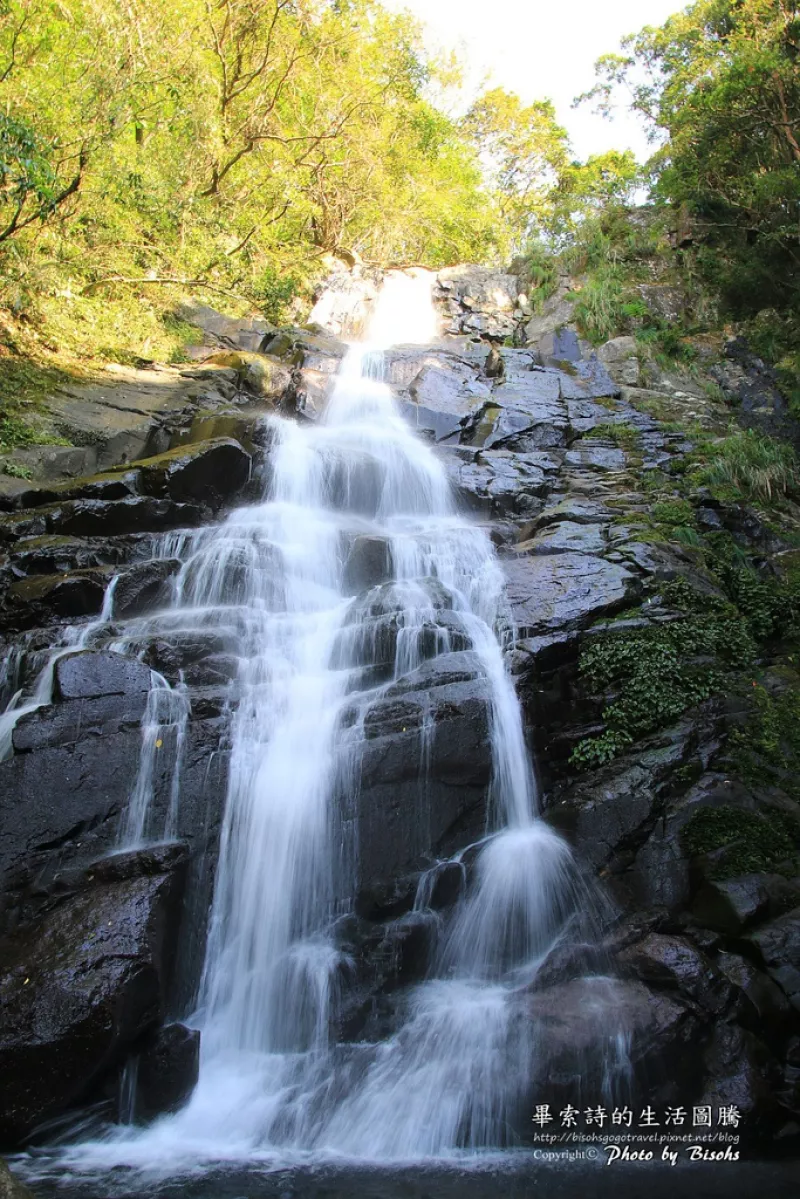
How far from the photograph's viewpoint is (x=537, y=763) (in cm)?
731

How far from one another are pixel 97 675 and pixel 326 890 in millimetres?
3032

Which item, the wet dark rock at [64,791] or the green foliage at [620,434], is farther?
the green foliage at [620,434]

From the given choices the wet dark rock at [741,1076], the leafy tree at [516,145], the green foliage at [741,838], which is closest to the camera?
the wet dark rock at [741,1076]

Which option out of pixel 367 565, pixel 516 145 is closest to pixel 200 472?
pixel 367 565

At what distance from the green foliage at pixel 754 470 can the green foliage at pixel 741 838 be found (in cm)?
639

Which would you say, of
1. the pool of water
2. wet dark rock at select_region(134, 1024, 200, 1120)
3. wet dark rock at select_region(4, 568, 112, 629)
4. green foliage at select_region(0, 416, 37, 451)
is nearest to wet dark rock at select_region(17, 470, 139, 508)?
green foliage at select_region(0, 416, 37, 451)

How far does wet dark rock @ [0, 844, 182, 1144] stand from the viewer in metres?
4.74

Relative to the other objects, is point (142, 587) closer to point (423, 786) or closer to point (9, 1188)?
point (423, 786)

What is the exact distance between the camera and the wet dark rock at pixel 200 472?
1112 cm

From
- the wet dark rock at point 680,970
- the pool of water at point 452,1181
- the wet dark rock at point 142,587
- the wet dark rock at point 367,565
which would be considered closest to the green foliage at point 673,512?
the wet dark rock at point 367,565

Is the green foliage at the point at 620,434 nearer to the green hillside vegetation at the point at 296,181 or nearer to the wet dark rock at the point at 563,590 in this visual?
the green hillside vegetation at the point at 296,181

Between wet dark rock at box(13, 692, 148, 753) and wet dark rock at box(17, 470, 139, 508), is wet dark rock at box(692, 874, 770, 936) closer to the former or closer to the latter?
wet dark rock at box(13, 692, 148, 753)

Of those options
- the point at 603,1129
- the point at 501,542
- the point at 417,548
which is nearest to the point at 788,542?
the point at 501,542

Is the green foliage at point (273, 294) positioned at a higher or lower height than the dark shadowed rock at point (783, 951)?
higher
